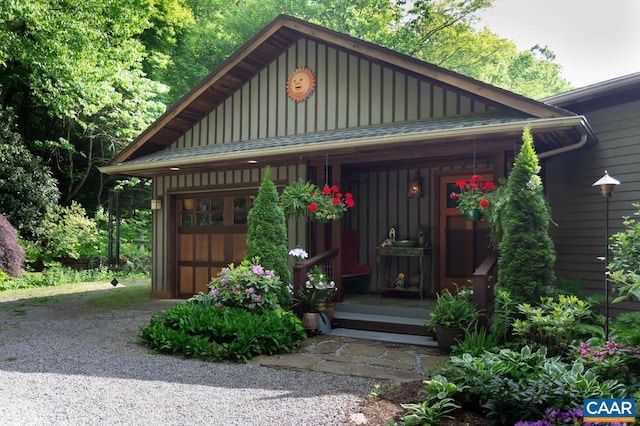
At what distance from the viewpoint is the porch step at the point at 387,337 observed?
5688 millimetres

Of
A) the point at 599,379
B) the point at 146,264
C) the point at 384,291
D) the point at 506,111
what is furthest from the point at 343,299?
the point at 146,264

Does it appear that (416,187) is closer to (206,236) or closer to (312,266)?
(312,266)

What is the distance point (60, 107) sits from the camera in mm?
13039

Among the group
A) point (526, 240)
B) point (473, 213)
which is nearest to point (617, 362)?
point (526, 240)

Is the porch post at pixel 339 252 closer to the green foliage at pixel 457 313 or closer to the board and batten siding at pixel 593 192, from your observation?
the green foliage at pixel 457 313

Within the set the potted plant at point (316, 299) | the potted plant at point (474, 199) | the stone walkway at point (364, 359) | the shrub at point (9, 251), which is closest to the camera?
the stone walkway at point (364, 359)

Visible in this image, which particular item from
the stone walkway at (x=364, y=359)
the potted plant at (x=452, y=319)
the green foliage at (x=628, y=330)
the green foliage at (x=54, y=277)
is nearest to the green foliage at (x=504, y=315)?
the potted plant at (x=452, y=319)

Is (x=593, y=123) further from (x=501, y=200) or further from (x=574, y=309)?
(x=574, y=309)

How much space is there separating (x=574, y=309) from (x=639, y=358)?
1.07m

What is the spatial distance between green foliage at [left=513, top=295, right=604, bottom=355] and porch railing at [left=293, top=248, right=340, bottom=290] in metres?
2.81

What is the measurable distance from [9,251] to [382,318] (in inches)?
385

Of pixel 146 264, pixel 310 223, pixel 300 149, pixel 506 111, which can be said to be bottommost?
pixel 146 264

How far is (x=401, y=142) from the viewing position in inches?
242

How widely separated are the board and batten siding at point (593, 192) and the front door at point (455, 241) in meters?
1.22
